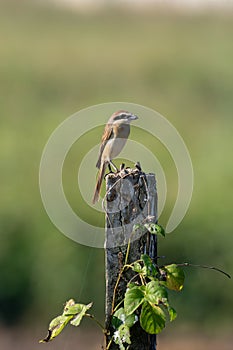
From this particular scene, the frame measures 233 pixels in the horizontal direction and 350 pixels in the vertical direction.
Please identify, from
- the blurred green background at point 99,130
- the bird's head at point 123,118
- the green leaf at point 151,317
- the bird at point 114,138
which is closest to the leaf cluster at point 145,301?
the green leaf at point 151,317

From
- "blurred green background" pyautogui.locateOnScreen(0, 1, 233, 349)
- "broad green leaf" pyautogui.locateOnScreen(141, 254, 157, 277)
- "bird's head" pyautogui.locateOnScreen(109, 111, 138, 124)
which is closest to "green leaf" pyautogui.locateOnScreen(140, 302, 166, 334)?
"broad green leaf" pyautogui.locateOnScreen(141, 254, 157, 277)

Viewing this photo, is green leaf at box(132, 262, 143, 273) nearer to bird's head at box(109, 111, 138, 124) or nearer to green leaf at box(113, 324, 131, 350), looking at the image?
green leaf at box(113, 324, 131, 350)

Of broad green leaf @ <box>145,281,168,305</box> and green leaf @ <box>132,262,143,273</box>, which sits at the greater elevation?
green leaf @ <box>132,262,143,273</box>

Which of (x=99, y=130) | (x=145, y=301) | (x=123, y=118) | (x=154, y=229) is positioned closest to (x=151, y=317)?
(x=145, y=301)

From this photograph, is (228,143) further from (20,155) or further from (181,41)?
(181,41)

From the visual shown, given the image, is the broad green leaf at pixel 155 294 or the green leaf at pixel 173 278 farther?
the green leaf at pixel 173 278

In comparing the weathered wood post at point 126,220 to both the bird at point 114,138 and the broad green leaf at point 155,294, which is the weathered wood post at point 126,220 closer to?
the broad green leaf at point 155,294

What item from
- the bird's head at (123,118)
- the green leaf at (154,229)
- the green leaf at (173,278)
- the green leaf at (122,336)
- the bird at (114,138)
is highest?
the bird's head at (123,118)

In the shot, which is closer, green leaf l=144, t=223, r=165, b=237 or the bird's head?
green leaf l=144, t=223, r=165, b=237

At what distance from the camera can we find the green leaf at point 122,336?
11.9 ft

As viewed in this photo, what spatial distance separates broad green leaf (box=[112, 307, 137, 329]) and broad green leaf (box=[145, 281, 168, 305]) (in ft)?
0.42

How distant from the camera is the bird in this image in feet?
16.8

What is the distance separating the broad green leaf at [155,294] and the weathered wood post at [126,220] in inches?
7.6

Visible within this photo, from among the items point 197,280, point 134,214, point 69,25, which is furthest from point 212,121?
point 134,214
